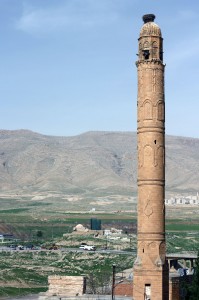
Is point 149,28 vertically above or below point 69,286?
above

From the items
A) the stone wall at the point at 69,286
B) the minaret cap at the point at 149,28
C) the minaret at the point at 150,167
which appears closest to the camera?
the minaret at the point at 150,167

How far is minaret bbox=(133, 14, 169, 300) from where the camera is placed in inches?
1353

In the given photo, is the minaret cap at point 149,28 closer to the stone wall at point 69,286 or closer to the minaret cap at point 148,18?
the minaret cap at point 148,18

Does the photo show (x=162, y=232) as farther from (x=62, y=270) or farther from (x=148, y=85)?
(x=62, y=270)

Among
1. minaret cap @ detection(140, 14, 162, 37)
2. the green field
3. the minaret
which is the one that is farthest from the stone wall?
minaret cap @ detection(140, 14, 162, 37)

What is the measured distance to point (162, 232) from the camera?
35.2 metres

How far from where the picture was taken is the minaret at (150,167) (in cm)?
3438

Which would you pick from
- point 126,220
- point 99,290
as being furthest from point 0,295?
point 126,220

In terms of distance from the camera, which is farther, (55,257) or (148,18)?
(55,257)

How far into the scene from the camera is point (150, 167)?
35562 mm

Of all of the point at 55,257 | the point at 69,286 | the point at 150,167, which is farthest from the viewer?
the point at 55,257

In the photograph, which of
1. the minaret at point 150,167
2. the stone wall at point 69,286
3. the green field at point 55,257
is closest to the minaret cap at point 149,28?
the minaret at point 150,167

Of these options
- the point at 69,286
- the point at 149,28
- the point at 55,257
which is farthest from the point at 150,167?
the point at 55,257

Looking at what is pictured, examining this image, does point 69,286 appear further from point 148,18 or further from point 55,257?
point 55,257
